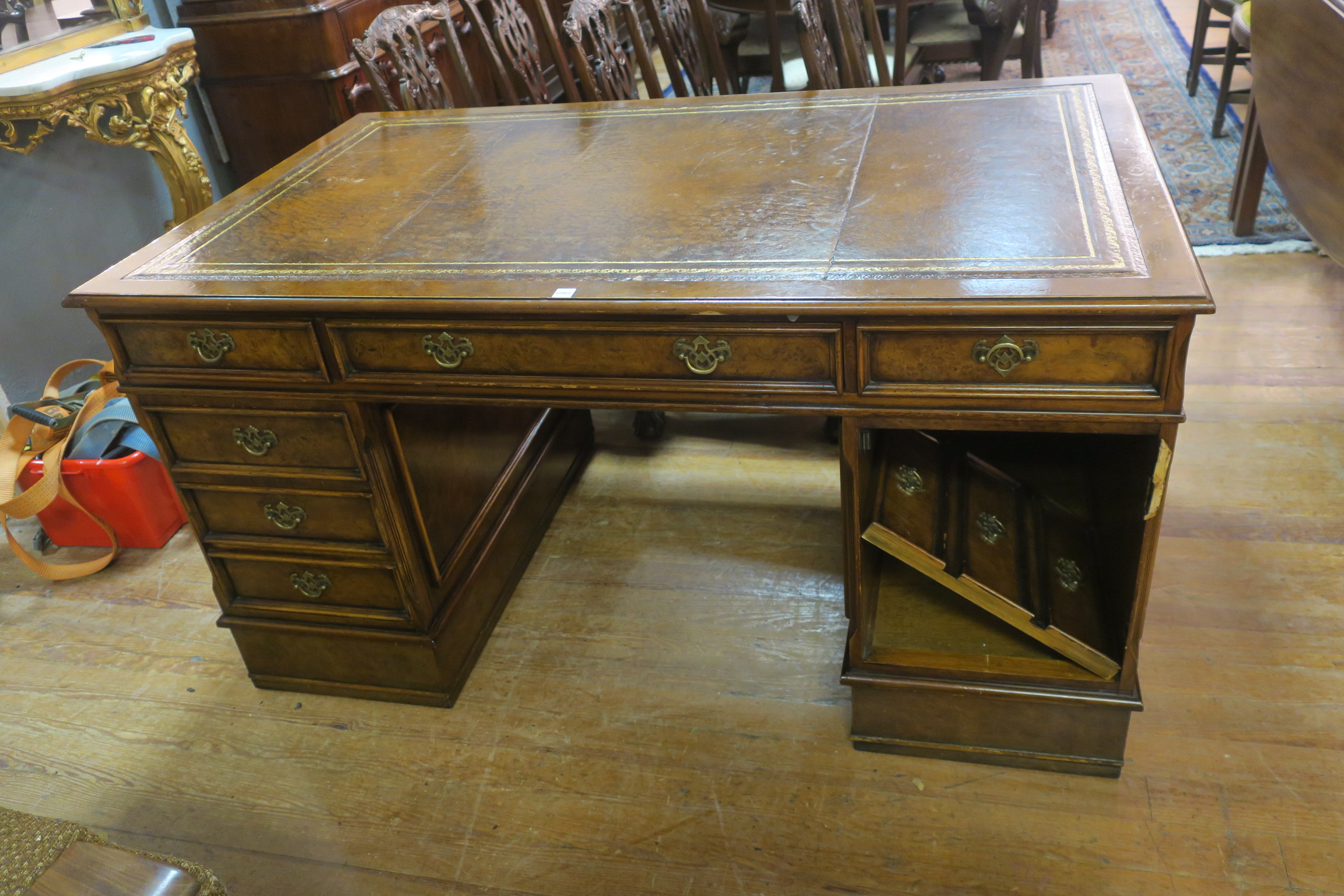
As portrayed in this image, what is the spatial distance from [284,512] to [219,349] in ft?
1.00

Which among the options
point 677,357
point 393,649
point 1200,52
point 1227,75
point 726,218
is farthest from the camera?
point 1200,52

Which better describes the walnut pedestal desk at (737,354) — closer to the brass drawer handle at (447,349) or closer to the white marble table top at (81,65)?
the brass drawer handle at (447,349)

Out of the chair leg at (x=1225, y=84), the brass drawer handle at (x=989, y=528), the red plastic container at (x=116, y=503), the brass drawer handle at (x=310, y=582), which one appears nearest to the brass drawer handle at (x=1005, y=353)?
the brass drawer handle at (x=989, y=528)

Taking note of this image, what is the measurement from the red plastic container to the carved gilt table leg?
773mm

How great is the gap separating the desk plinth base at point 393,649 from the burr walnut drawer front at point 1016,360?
2.99 ft

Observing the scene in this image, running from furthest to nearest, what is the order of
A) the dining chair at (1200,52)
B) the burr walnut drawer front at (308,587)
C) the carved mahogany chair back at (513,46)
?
the dining chair at (1200,52), the carved mahogany chair back at (513,46), the burr walnut drawer front at (308,587)

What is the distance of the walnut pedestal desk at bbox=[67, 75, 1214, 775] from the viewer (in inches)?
46.6

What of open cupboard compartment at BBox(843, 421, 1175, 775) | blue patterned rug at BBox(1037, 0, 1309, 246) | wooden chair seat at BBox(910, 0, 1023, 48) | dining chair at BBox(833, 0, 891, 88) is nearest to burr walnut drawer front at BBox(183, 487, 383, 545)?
open cupboard compartment at BBox(843, 421, 1175, 775)

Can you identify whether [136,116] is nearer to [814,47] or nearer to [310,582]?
[310,582]

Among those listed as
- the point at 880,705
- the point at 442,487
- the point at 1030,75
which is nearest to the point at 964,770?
the point at 880,705

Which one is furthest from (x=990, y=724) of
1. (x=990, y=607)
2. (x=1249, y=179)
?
(x=1249, y=179)

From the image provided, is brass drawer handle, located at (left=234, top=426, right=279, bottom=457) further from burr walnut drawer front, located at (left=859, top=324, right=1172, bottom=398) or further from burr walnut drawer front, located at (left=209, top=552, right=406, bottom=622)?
burr walnut drawer front, located at (left=859, top=324, right=1172, bottom=398)

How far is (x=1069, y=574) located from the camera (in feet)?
5.08

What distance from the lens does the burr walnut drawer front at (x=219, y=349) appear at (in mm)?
1395
